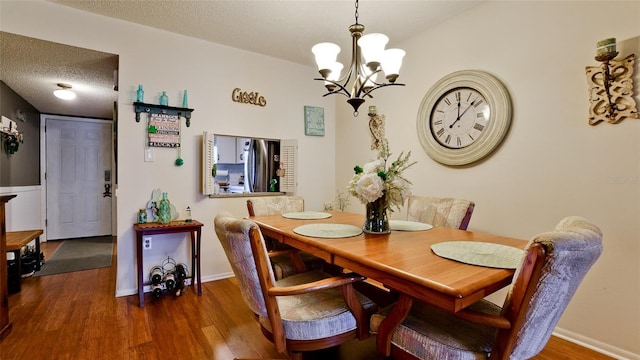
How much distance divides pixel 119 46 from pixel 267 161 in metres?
1.80

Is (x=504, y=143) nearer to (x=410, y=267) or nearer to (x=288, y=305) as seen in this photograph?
(x=410, y=267)

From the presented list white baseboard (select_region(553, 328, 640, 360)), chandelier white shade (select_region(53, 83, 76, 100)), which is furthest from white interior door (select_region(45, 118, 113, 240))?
white baseboard (select_region(553, 328, 640, 360))

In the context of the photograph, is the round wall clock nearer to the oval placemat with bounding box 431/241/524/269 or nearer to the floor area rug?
the oval placemat with bounding box 431/241/524/269

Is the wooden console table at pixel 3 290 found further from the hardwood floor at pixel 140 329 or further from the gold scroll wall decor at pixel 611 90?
the gold scroll wall decor at pixel 611 90

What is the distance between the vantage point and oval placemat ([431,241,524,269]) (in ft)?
3.95

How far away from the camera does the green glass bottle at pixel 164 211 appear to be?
2.85 meters

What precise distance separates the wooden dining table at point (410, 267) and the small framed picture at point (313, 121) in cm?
222

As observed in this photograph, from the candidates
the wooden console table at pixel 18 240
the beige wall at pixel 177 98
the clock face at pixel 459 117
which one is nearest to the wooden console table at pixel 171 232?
the beige wall at pixel 177 98

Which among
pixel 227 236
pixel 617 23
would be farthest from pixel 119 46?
pixel 617 23

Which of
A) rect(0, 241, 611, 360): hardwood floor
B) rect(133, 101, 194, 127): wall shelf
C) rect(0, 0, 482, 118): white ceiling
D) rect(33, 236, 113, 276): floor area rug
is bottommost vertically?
rect(0, 241, 611, 360): hardwood floor

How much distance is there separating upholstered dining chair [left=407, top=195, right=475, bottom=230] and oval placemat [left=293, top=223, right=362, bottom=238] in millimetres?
660

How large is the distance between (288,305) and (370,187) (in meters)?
0.74

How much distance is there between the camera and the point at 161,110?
2.93 meters

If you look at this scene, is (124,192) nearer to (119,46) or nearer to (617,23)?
(119,46)
